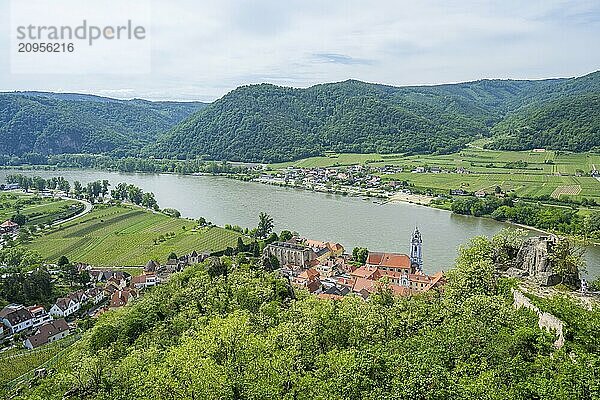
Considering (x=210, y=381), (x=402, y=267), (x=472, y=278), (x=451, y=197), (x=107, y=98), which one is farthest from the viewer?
(x=107, y=98)

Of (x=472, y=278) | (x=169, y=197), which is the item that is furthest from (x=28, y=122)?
(x=472, y=278)

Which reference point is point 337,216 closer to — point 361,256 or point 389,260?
point 361,256

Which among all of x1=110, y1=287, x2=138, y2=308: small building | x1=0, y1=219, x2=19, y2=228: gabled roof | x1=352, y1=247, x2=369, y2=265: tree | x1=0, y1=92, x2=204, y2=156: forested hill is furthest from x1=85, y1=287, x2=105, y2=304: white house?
x1=0, y1=92, x2=204, y2=156: forested hill

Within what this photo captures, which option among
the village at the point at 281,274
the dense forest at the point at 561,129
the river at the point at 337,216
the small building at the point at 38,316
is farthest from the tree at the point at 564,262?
the dense forest at the point at 561,129

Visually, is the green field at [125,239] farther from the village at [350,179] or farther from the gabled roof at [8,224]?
the village at [350,179]

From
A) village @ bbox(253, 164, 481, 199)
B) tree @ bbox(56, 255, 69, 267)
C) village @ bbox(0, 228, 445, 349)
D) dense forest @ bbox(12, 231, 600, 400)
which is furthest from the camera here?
village @ bbox(253, 164, 481, 199)

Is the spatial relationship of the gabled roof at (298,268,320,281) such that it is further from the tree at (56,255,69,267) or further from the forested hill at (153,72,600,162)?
the forested hill at (153,72,600,162)

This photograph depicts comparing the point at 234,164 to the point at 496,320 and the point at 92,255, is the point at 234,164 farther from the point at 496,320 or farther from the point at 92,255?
the point at 496,320
